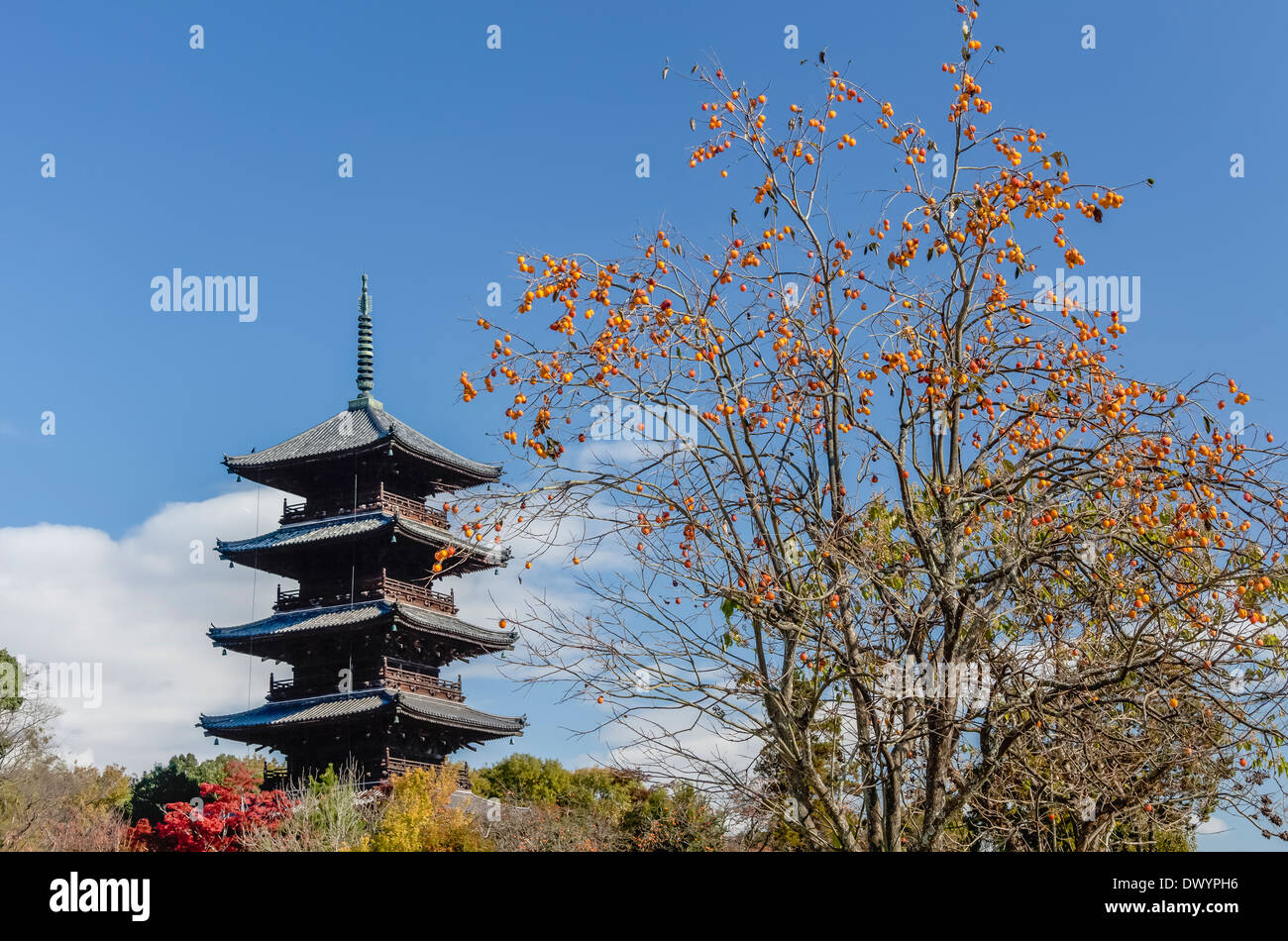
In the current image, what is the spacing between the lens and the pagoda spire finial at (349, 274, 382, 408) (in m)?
30.4

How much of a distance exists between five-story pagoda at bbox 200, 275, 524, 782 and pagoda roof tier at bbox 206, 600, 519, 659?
43 millimetres

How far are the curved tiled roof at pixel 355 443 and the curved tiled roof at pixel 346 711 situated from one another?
566 cm

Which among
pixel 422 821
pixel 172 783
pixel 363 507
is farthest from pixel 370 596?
pixel 172 783

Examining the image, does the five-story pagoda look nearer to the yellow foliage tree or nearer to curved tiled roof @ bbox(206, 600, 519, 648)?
curved tiled roof @ bbox(206, 600, 519, 648)

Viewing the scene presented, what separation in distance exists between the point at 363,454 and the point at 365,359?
4.96 metres

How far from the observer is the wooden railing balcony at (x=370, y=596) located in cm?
2652

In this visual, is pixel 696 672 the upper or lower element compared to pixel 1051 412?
lower

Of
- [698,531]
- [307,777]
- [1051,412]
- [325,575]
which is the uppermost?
[325,575]

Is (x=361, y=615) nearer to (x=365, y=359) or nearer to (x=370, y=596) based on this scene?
(x=370, y=596)
